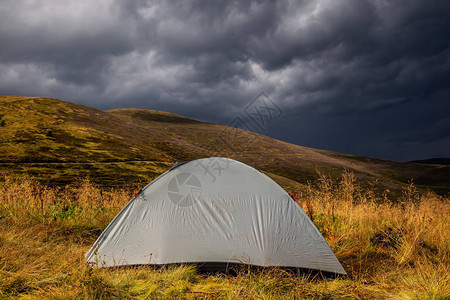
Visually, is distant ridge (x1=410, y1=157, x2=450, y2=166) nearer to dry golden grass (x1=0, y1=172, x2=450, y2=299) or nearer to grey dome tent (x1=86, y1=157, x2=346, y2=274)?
dry golden grass (x1=0, y1=172, x2=450, y2=299)

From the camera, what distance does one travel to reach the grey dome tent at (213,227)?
5043 millimetres

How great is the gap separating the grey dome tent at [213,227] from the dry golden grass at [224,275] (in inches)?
13.9

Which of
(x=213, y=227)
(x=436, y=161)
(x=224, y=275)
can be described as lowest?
(x=224, y=275)

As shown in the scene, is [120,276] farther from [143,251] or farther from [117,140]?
[117,140]

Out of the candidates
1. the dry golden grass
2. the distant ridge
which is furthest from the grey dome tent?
the distant ridge

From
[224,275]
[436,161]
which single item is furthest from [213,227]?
[436,161]

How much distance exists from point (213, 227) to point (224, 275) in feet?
3.19

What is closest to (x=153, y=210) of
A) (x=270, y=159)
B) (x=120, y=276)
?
(x=120, y=276)

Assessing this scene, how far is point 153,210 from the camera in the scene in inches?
223

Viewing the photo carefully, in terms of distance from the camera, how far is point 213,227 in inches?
212

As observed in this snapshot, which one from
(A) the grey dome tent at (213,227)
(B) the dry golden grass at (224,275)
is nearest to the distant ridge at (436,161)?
(B) the dry golden grass at (224,275)

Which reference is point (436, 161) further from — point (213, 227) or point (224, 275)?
point (224, 275)

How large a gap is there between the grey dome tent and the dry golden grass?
35 centimetres

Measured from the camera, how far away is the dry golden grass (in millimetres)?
3754
